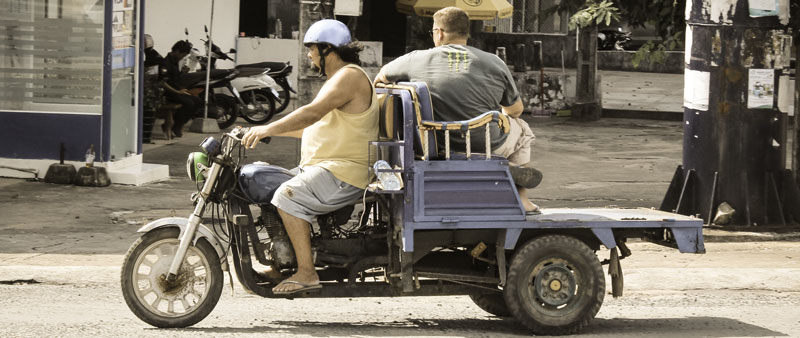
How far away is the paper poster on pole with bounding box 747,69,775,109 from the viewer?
10.4m

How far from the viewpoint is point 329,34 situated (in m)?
6.82

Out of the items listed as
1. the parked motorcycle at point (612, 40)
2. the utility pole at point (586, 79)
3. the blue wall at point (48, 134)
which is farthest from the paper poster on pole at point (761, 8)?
the parked motorcycle at point (612, 40)

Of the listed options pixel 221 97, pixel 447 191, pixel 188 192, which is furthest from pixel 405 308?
pixel 221 97

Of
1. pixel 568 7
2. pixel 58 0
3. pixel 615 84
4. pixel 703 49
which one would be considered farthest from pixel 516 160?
pixel 615 84

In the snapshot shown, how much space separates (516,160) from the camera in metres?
7.15

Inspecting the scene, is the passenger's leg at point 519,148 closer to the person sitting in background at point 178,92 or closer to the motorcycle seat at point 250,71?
the person sitting in background at point 178,92

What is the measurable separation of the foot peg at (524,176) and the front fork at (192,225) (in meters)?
1.57

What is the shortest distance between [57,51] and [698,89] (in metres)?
6.29

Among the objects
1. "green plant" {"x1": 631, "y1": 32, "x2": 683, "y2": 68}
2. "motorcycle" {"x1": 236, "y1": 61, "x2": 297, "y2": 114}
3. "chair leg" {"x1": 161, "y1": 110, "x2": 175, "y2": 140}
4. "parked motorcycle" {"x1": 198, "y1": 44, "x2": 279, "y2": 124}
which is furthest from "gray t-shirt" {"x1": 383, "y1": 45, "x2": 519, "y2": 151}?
"motorcycle" {"x1": 236, "y1": 61, "x2": 297, "y2": 114}

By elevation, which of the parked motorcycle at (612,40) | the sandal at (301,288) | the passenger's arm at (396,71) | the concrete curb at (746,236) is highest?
the parked motorcycle at (612,40)

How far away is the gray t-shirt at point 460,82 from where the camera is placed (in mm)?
6930

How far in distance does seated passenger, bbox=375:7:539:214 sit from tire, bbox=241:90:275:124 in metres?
11.5

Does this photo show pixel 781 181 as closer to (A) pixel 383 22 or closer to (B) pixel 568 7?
(B) pixel 568 7

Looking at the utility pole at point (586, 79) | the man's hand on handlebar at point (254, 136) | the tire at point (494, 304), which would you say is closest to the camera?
the man's hand on handlebar at point (254, 136)
